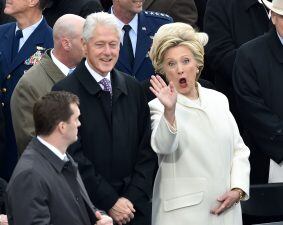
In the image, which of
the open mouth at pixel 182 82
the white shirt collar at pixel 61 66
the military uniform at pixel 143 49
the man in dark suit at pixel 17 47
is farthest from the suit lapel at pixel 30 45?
the open mouth at pixel 182 82

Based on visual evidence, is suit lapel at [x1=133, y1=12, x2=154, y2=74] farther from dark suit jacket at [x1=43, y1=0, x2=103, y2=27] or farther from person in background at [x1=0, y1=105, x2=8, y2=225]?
person in background at [x1=0, y1=105, x2=8, y2=225]

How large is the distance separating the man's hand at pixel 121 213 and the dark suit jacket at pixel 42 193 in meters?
0.52

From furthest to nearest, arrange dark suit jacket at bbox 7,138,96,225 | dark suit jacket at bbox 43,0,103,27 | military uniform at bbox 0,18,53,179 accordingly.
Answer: dark suit jacket at bbox 43,0,103,27, military uniform at bbox 0,18,53,179, dark suit jacket at bbox 7,138,96,225

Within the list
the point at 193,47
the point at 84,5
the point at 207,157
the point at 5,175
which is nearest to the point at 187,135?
the point at 207,157

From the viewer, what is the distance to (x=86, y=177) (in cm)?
600

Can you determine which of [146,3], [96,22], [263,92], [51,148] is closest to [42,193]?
[51,148]

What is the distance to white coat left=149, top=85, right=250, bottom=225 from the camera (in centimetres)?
617

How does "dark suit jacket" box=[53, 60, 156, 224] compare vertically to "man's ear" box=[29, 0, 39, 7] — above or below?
below

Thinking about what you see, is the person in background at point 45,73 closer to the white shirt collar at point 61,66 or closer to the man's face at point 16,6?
the white shirt collar at point 61,66

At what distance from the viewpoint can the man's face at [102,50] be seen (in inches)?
244

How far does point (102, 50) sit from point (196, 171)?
100 centimetres

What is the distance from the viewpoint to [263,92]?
7164 millimetres

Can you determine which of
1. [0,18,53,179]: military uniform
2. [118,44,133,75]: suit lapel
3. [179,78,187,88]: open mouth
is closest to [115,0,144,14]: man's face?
[118,44,133,75]: suit lapel

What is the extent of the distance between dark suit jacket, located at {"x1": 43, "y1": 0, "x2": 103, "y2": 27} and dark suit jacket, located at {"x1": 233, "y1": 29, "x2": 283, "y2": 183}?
1.53 m
